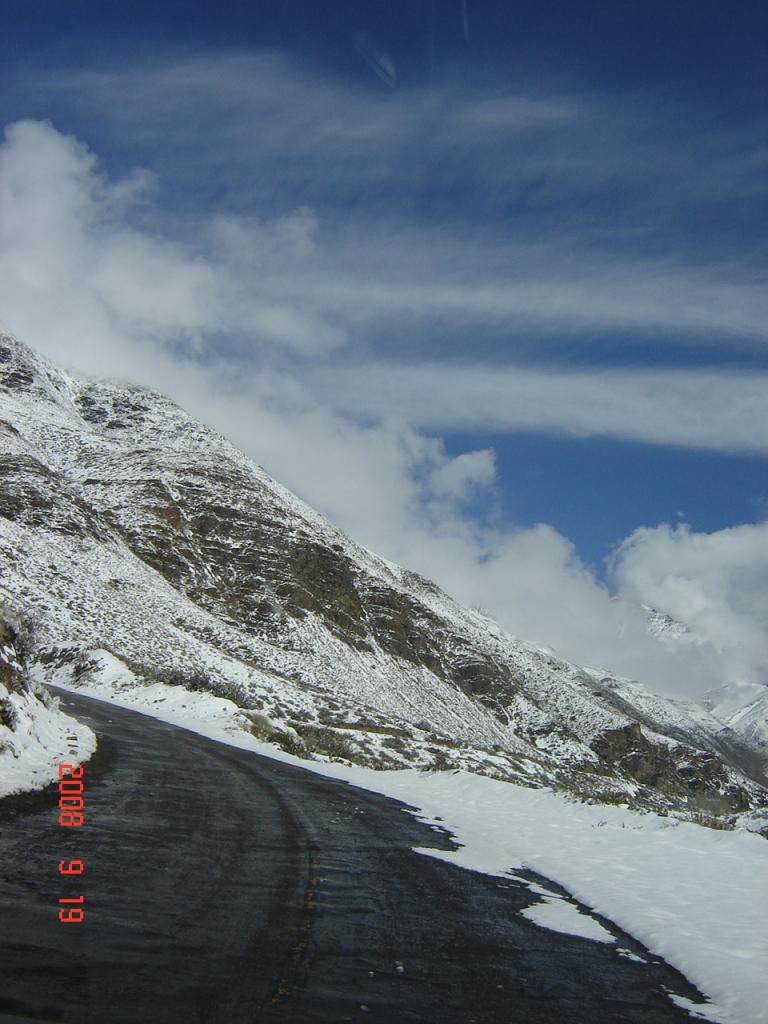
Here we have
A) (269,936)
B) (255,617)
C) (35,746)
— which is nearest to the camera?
(269,936)

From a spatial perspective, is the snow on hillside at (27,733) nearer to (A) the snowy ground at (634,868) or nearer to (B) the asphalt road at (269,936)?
(B) the asphalt road at (269,936)

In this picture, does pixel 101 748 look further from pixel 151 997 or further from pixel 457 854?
pixel 151 997

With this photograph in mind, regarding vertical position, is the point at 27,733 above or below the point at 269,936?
above

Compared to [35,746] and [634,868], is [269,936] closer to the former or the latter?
[634,868]

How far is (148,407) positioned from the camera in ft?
498

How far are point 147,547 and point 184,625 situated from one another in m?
24.7
